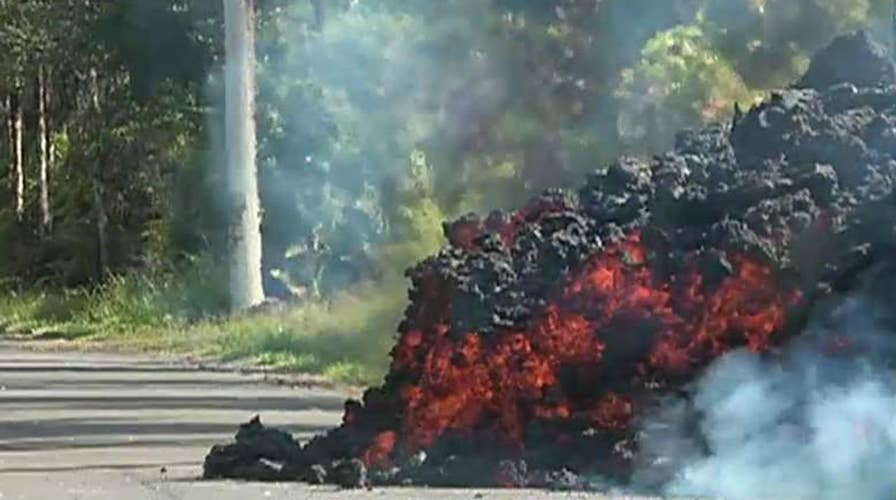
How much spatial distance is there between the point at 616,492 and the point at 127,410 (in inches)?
318

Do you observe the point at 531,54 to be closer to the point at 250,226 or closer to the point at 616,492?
the point at 250,226

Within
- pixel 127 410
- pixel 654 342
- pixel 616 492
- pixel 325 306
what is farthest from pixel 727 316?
pixel 325 306

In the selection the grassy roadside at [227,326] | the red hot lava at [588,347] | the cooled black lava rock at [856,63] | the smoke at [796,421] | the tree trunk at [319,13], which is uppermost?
the tree trunk at [319,13]

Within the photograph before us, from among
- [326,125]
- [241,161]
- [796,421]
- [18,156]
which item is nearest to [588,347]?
[796,421]

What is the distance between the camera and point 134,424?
17172mm

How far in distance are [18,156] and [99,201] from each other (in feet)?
27.5

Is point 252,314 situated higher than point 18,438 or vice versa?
point 252,314

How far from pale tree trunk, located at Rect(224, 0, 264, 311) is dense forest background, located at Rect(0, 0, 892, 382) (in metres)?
1.08

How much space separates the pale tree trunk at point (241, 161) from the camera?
33.6 m

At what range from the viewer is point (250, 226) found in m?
34.3

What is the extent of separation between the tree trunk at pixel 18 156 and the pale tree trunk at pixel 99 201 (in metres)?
5.85

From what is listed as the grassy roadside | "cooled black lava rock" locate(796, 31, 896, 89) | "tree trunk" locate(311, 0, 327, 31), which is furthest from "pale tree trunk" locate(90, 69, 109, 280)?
"cooled black lava rock" locate(796, 31, 896, 89)

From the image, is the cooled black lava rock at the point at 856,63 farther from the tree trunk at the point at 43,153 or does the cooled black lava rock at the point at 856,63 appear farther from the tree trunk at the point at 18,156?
the tree trunk at the point at 18,156

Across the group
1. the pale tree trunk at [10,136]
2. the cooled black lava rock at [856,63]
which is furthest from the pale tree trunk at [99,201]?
the cooled black lava rock at [856,63]
